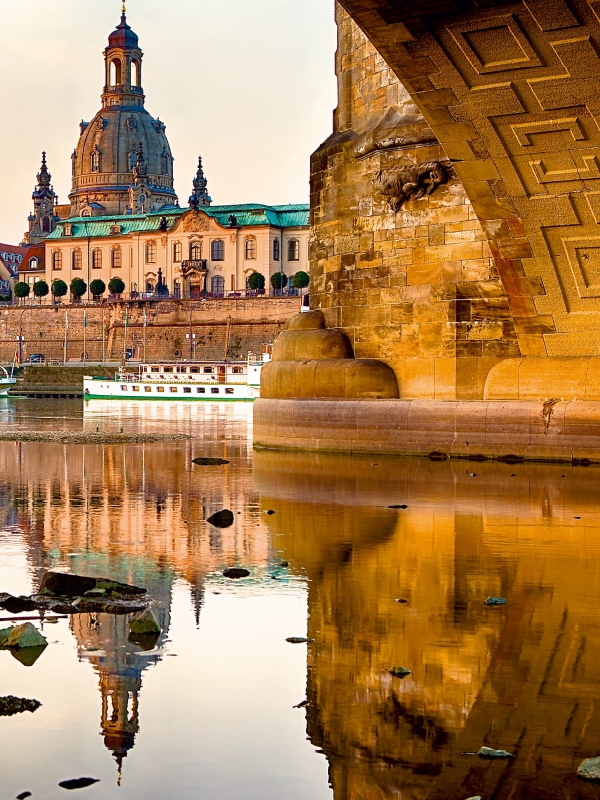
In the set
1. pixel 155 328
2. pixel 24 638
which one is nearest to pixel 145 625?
pixel 24 638

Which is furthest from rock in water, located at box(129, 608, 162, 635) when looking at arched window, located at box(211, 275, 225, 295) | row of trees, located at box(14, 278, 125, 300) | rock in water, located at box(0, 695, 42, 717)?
row of trees, located at box(14, 278, 125, 300)

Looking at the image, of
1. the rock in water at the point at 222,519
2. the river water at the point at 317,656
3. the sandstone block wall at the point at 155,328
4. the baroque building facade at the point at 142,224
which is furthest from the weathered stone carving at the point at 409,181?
the baroque building facade at the point at 142,224

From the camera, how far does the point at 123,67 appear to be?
156m

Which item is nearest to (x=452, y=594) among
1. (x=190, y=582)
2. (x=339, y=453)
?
(x=190, y=582)

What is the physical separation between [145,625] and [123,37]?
521 feet

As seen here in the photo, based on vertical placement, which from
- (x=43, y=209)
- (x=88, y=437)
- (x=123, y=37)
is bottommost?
(x=88, y=437)

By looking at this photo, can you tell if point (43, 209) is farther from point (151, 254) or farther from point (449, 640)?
point (449, 640)

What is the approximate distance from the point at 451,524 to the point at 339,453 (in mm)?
7797

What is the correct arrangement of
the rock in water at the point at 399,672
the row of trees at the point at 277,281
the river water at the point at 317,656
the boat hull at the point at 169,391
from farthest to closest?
the row of trees at the point at 277,281, the boat hull at the point at 169,391, the rock in water at the point at 399,672, the river water at the point at 317,656

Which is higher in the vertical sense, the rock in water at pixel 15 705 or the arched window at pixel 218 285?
the arched window at pixel 218 285

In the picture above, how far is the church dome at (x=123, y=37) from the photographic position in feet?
514

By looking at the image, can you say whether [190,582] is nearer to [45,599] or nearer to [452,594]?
[45,599]

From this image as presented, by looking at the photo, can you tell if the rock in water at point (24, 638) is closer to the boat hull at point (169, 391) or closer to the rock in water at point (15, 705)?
the rock in water at point (15, 705)

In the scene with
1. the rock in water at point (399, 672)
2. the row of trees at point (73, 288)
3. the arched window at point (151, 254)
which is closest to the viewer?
the rock in water at point (399, 672)
